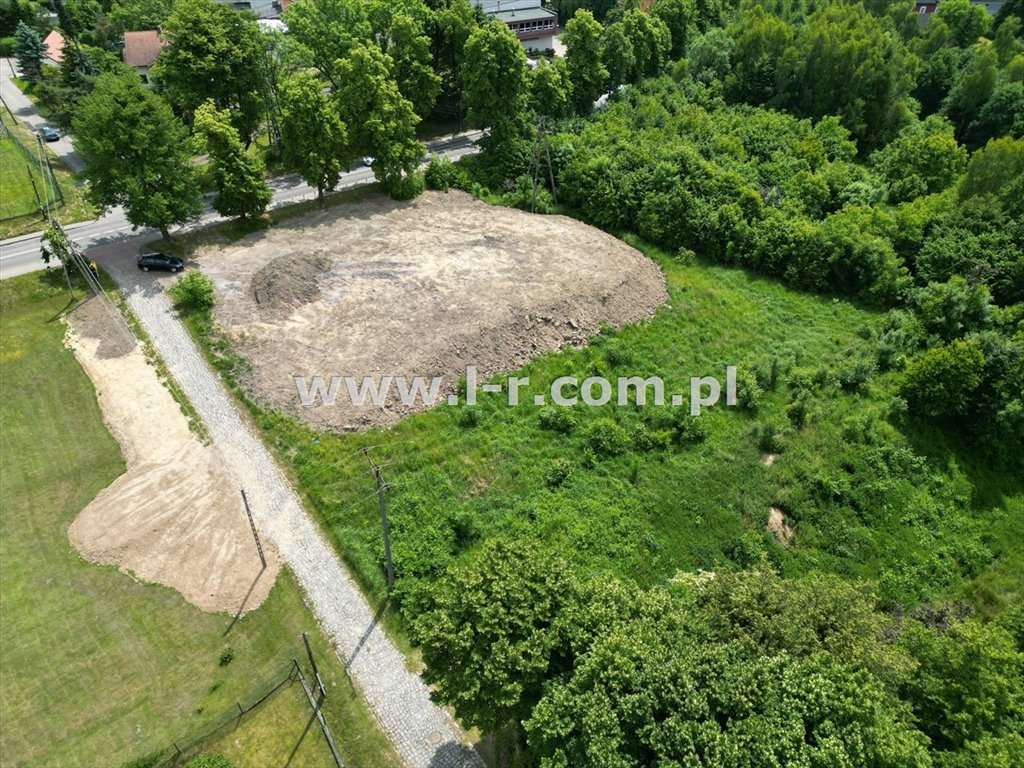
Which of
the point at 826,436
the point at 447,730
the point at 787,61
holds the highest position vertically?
the point at 787,61

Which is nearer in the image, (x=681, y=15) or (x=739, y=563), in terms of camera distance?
(x=739, y=563)

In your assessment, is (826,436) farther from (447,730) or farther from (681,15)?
(681,15)

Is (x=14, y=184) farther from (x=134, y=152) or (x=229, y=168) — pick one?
(x=229, y=168)

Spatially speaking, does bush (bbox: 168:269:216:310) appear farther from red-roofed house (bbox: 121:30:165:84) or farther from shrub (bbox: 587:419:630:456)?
red-roofed house (bbox: 121:30:165:84)

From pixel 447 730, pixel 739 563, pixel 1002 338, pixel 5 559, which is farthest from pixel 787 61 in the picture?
pixel 5 559

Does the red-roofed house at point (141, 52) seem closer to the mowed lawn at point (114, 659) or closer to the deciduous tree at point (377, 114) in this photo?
the deciduous tree at point (377, 114)

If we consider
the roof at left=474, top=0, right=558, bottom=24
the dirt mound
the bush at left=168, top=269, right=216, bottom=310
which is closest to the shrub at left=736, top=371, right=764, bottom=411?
the dirt mound
